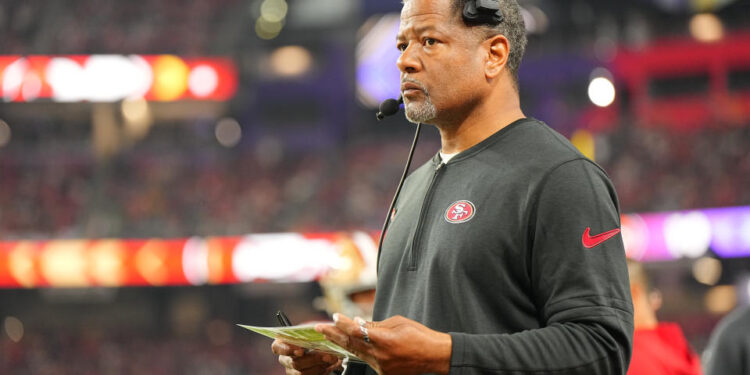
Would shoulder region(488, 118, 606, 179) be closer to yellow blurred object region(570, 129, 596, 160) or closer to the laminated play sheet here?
the laminated play sheet

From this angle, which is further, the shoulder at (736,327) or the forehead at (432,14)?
the shoulder at (736,327)

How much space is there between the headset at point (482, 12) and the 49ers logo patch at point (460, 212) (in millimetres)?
440

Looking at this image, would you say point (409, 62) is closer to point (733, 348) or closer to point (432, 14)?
point (432, 14)

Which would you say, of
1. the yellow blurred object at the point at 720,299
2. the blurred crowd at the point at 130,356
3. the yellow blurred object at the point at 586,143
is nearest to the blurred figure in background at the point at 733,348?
the blurred crowd at the point at 130,356

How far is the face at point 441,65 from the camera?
2010 mm

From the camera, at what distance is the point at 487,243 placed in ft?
5.85

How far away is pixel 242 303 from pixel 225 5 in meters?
10.9

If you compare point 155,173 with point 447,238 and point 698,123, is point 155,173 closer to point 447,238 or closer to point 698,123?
point 698,123

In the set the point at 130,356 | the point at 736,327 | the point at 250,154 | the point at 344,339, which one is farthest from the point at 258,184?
the point at 344,339

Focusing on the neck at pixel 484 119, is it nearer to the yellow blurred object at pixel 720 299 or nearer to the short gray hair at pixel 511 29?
the short gray hair at pixel 511 29

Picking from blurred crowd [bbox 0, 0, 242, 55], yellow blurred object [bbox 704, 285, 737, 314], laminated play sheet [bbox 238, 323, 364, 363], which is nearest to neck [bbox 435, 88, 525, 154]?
laminated play sheet [bbox 238, 323, 364, 363]

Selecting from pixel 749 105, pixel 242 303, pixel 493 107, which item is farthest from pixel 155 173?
pixel 493 107

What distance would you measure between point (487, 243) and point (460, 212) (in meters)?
0.11

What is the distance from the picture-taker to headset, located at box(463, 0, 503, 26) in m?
1.99
